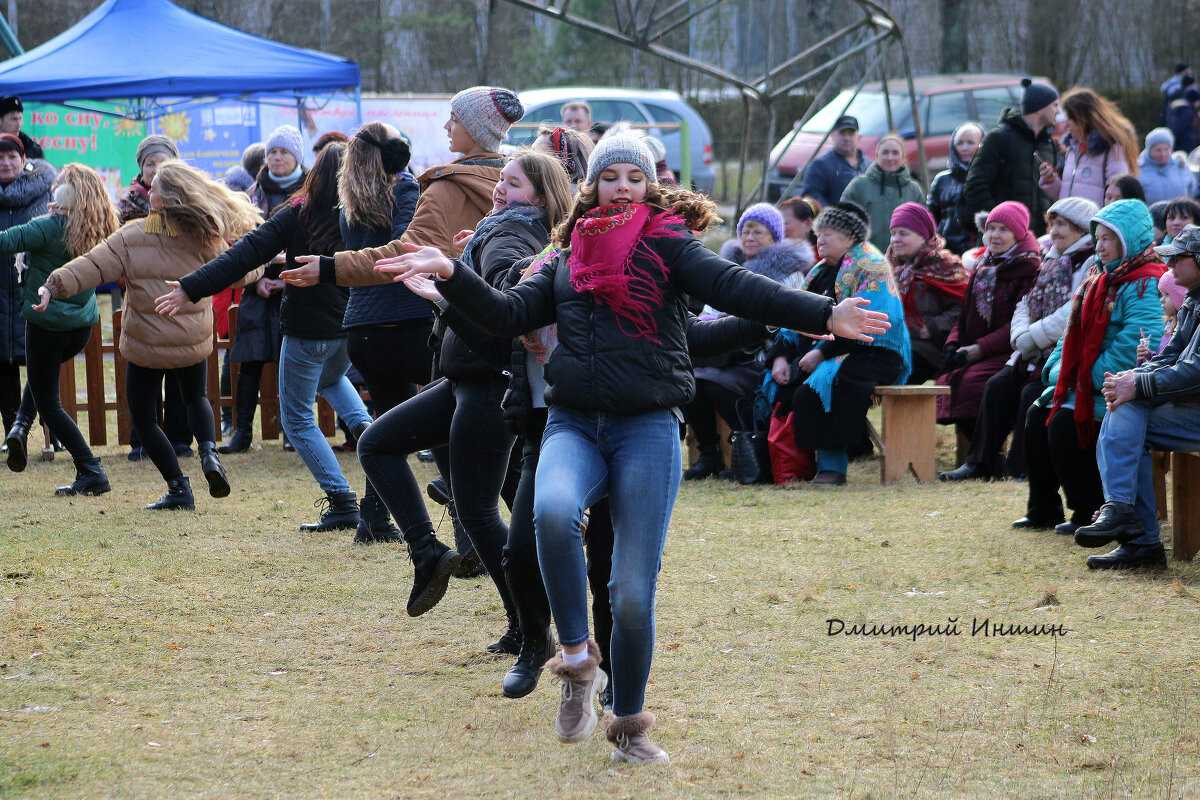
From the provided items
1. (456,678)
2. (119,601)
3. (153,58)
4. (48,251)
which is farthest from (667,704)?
(153,58)

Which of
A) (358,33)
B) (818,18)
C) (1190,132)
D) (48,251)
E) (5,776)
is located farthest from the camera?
(358,33)

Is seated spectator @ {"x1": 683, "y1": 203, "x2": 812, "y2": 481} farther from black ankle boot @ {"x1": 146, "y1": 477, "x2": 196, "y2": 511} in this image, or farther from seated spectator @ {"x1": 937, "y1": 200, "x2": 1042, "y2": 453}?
black ankle boot @ {"x1": 146, "y1": 477, "x2": 196, "y2": 511}

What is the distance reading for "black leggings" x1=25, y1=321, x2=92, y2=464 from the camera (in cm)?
790

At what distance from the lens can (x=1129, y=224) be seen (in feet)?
20.5

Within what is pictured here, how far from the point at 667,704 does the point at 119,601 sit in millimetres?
2600

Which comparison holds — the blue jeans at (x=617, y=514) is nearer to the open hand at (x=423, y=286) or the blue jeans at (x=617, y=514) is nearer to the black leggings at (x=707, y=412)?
the open hand at (x=423, y=286)

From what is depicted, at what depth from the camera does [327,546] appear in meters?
6.62

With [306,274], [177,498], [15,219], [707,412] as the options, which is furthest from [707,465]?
[15,219]

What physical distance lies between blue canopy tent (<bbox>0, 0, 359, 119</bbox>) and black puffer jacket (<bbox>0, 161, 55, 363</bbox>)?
14.6 feet

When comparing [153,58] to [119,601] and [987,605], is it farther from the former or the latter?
[987,605]

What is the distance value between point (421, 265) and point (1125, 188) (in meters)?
7.19

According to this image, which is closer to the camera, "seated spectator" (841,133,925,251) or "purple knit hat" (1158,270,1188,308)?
"purple knit hat" (1158,270,1188,308)

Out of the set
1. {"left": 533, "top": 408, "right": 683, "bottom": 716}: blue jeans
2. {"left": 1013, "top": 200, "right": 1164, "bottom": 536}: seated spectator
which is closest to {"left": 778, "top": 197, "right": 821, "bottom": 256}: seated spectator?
{"left": 1013, "top": 200, "right": 1164, "bottom": 536}: seated spectator

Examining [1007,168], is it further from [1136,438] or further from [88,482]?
[88,482]
